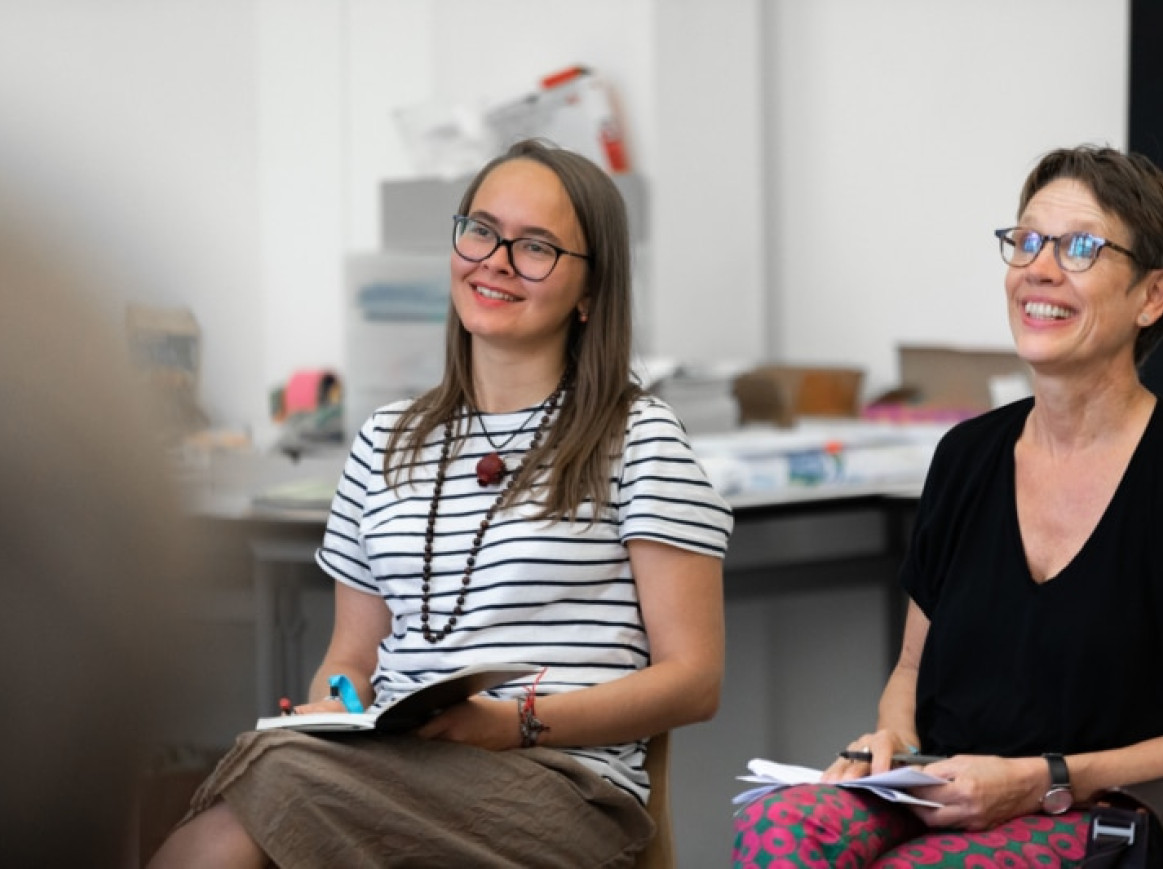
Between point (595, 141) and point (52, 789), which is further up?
point (595, 141)

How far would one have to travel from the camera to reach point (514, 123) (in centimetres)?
510

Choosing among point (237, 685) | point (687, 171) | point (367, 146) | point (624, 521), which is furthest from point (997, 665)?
point (367, 146)

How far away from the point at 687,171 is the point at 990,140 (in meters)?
1.01

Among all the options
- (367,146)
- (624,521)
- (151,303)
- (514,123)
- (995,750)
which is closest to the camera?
(151,303)

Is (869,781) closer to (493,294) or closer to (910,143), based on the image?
(493,294)

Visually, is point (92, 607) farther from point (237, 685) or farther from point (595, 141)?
point (595, 141)

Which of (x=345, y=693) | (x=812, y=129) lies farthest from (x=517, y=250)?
(x=812, y=129)

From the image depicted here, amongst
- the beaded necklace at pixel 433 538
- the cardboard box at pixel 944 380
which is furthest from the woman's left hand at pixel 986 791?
the cardboard box at pixel 944 380

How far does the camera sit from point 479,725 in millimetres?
1898

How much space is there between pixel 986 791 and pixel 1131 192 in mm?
687

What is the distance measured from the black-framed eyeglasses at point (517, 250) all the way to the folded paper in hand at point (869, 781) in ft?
2.22

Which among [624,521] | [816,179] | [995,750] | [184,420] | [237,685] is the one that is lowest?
[995,750]

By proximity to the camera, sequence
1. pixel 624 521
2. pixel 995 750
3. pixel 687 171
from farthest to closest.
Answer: pixel 687 171
pixel 624 521
pixel 995 750

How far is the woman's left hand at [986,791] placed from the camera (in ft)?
5.85
